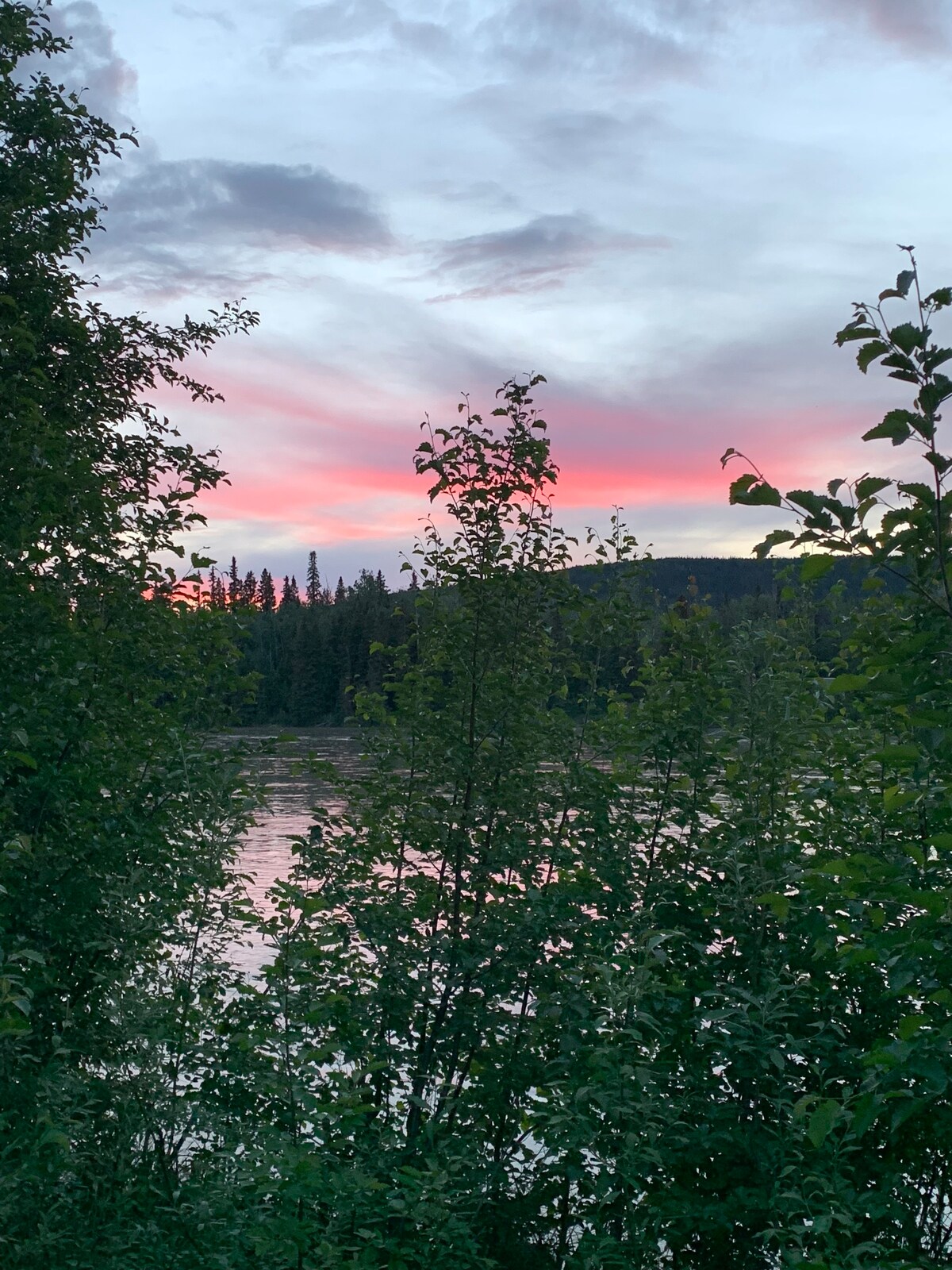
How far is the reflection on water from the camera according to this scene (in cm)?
641

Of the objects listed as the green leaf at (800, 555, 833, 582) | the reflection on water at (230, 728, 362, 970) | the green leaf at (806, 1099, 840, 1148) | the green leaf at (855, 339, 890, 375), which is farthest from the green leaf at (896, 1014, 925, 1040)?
the reflection on water at (230, 728, 362, 970)

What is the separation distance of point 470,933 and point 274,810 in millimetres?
18441

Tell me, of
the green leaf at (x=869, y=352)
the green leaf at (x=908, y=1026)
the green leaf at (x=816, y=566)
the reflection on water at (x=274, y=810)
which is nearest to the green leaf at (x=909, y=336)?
the green leaf at (x=869, y=352)

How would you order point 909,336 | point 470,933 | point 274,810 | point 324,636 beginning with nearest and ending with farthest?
1. point 909,336
2. point 470,933
3. point 274,810
4. point 324,636

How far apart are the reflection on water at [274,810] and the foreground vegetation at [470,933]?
1.19 ft

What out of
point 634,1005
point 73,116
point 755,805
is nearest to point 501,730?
point 755,805

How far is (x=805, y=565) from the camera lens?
2.78 metres

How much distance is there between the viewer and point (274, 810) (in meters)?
23.8

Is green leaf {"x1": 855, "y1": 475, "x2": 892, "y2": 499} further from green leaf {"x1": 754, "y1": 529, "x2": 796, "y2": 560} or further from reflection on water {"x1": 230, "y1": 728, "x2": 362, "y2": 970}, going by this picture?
reflection on water {"x1": 230, "y1": 728, "x2": 362, "y2": 970}

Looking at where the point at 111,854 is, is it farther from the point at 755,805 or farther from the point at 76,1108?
the point at 755,805

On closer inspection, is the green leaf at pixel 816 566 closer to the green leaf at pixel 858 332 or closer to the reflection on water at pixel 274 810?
the green leaf at pixel 858 332

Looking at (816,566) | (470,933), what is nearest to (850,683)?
(816,566)

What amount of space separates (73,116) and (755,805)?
8963 millimetres

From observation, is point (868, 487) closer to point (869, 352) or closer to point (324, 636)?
point (869, 352)
